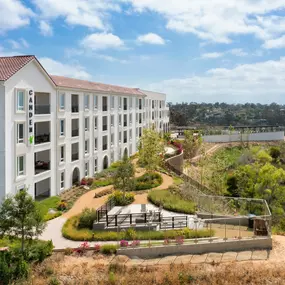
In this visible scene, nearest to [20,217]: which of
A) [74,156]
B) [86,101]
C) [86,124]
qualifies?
[74,156]

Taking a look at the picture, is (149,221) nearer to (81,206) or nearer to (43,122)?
(81,206)

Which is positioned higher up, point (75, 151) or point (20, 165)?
point (75, 151)

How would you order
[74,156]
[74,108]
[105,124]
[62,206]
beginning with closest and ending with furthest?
[62,206] → [74,108] → [74,156] → [105,124]

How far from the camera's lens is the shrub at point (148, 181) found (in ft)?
121

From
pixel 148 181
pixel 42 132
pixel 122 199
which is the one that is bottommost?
pixel 122 199

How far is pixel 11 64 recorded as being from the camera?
27.4 metres

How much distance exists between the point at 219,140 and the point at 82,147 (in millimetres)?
47068

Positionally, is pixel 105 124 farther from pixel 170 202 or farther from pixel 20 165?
pixel 170 202

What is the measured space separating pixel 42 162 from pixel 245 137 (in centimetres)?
5815

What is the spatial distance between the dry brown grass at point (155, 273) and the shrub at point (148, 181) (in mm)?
16990

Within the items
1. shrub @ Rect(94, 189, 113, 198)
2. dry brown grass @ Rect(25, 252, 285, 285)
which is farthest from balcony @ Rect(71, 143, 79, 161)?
dry brown grass @ Rect(25, 252, 285, 285)

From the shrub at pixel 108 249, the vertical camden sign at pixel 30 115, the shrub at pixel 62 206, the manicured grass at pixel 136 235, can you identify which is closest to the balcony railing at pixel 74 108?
the vertical camden sign at pixel 30 115

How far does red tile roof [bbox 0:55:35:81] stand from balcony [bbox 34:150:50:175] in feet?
30.4

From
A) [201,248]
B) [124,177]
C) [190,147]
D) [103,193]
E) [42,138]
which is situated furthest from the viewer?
[190,147]
